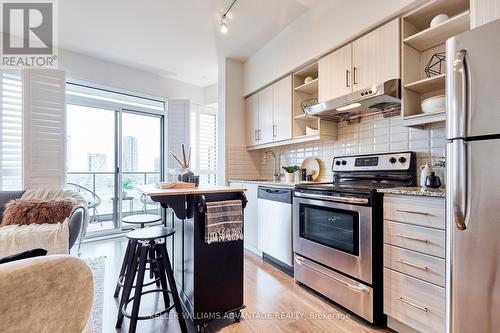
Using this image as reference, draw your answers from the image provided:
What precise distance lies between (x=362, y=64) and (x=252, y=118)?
188cm

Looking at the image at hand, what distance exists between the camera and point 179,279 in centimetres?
198

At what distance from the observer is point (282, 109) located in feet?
10.6

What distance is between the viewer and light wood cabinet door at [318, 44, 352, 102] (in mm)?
2346

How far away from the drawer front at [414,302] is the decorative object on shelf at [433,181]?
2.35 ft

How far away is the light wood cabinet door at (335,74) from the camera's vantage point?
7.70 ft

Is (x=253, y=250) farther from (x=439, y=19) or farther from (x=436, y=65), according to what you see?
(x=439, y=19)

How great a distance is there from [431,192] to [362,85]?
3.78 ft

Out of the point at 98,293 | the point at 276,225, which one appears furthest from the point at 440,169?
the point at 98,293

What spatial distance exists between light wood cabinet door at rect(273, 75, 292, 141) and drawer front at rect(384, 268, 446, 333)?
1911 mm

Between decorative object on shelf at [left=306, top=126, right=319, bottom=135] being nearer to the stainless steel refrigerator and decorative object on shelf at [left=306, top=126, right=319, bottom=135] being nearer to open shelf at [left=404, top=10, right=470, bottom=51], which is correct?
open shelf at [left=404, top=10, right=470, bottom=51]

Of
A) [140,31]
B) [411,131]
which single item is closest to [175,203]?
[411,131]

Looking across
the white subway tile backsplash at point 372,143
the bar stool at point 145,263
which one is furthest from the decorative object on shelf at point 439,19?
the bar stool at point 145,263

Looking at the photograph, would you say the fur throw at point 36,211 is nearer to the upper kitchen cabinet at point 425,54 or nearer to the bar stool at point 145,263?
the bar stool at point 145,263

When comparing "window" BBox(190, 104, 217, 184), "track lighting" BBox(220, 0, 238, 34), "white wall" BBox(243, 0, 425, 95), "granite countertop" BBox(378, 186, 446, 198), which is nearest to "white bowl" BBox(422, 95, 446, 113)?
"granite countertop" BBox(378, 186, 446, 198)
